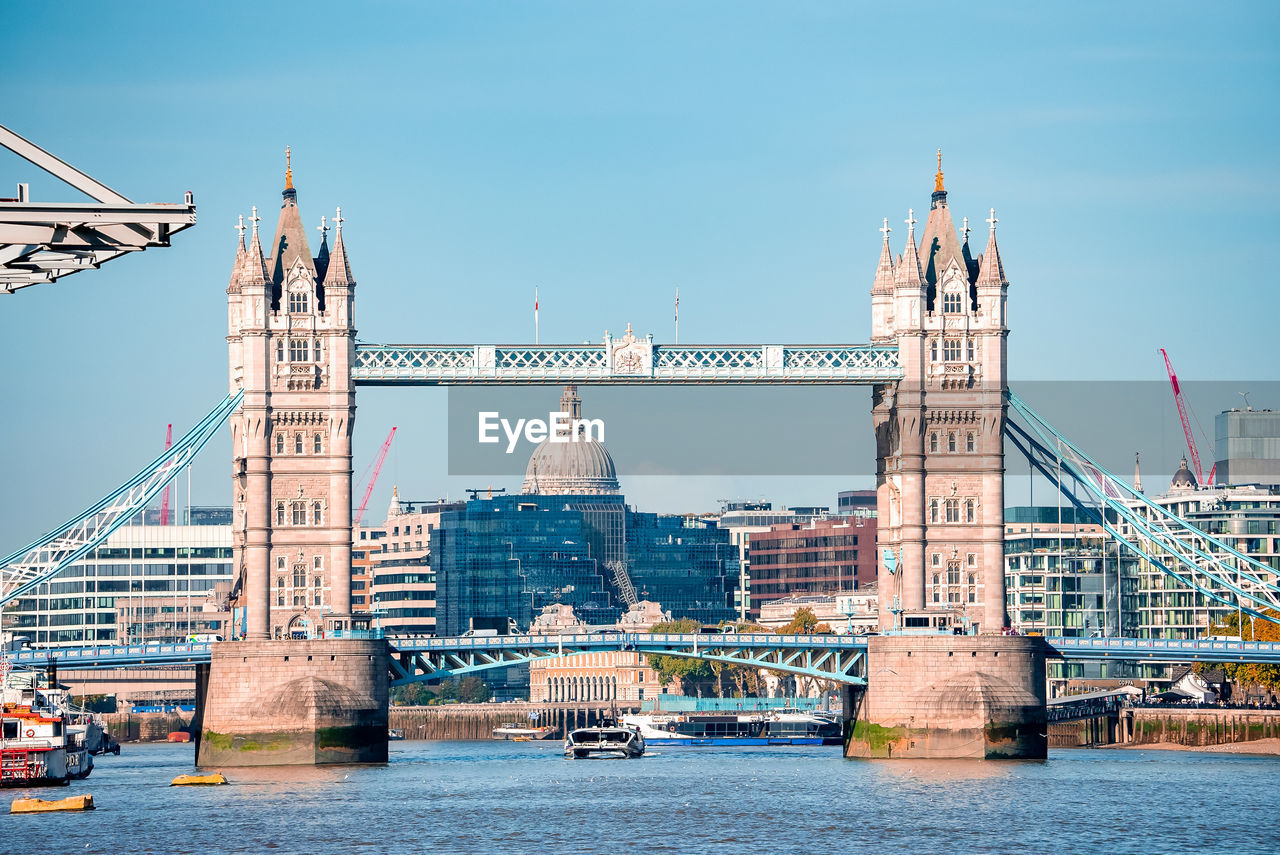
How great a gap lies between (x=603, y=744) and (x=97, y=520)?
3522 centimetres

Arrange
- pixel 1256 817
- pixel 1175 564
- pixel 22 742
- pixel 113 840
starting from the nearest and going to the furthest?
pixel 113 840 < pixel 1256 817 < pixel 22 742 < pixel 1175 564

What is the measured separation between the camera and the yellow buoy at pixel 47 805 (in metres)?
90.6

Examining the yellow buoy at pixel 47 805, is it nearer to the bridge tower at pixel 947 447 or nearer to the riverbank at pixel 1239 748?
the bridge tower at pixel 947 447

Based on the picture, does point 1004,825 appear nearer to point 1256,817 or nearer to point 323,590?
point 1256,817

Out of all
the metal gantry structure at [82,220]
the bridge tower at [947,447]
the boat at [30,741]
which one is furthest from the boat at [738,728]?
the metal gantry structure at [82,220]

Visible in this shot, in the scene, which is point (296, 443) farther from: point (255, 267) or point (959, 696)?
point (959, 696)

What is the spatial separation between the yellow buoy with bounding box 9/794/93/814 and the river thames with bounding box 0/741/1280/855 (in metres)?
0.64

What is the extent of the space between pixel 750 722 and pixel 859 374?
58.6 m

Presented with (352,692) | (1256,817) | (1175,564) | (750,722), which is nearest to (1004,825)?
(1256,817)

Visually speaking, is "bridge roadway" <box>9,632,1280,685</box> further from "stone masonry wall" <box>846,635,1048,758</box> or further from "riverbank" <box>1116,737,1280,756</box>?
"riverbank" <box>1116,737,1280,756</box>

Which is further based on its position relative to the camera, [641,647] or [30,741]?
[641,647]

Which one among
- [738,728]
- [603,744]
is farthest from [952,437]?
[738,728]

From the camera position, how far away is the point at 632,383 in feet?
411

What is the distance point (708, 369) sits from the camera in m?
126
